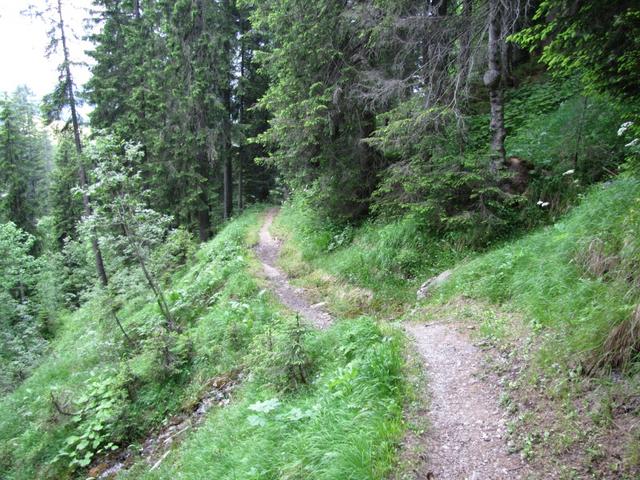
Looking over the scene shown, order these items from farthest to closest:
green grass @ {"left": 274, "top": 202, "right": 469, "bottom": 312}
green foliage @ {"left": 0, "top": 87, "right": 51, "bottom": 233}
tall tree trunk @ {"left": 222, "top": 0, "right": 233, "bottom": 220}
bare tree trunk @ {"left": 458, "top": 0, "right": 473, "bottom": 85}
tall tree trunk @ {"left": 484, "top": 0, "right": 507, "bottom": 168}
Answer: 1. green foliage @ {"left": 0, "top": 87, "right": 51, "bottom": 233}
2. tall tree trunk @ {"left": 222, "top": 0, "right": 233, "bottom": 220}
3. green grass @ {"left": 274, "top": 202, "right": 469, "bottom": 312}
4. bare tree trunk @ {"left": 458, "top": 0, "right": 473, "bottom": 85}
5. tall tree trunk @ {"left": 484, "top": 0, "right": 507, "bottom": 168}

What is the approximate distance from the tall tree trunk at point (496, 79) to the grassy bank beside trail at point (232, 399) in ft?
16.1

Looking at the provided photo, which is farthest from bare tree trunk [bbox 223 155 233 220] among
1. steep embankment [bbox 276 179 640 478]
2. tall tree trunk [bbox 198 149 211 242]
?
steep embankment [bbox 276 179 640 478]

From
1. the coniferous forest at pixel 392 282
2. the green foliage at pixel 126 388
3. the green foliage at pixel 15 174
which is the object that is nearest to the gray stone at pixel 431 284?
the coniferous forest at pixel 392 282

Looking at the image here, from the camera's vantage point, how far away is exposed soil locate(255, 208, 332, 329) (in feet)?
29.6

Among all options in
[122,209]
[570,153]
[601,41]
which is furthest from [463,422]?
[122,209]

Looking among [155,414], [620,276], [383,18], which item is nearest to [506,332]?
[620,276]

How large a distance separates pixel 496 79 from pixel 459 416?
22.9 feet

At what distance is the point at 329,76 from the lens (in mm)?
11086

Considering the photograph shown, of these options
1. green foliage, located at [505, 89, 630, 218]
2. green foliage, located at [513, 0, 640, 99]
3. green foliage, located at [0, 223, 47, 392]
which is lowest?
green foliage, located at [0, 223, 47, 392]

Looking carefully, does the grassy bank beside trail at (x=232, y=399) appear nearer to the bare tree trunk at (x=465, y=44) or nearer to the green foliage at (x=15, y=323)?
the bare tree trunk at (x=465, y=44)

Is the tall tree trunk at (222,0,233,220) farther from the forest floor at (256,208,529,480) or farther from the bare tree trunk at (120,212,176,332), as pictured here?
the forest floor at (256,208,529,480)

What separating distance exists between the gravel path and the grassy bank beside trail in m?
0.41

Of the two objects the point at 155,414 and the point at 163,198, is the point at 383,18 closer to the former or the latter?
the point at 155,414

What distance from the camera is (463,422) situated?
158 inches
